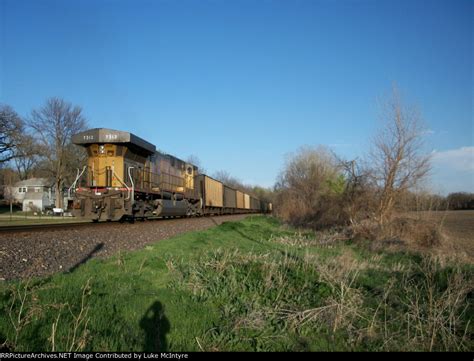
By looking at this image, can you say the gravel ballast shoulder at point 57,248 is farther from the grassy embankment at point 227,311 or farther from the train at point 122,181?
the train at point 122,181

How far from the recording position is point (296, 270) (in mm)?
6496

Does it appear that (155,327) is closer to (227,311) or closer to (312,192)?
(227,311)

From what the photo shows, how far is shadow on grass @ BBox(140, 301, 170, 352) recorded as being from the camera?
3697mm

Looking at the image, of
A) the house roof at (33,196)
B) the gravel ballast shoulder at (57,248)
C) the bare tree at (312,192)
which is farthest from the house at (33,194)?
the gravel ballast shoulder at (57,248)

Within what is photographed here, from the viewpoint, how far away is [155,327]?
4.17 metres

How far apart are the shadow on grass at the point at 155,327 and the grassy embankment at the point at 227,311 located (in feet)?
0.04

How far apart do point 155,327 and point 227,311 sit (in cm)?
96

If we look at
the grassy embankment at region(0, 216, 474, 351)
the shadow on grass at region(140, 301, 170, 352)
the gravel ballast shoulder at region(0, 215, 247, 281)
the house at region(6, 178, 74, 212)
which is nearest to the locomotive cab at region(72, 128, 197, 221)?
the gravel ballast shoulder at region(0, 215, 247, 281)

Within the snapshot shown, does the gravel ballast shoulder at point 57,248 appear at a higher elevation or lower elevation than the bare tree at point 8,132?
lower

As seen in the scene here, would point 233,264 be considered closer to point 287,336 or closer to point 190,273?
point 190,273

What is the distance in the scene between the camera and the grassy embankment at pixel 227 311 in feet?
12.5

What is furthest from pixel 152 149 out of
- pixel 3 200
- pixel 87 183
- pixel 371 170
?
pixel 3 200

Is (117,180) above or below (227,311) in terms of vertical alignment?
above

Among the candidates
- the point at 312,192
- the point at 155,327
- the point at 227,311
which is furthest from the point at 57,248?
the point at 312,192
